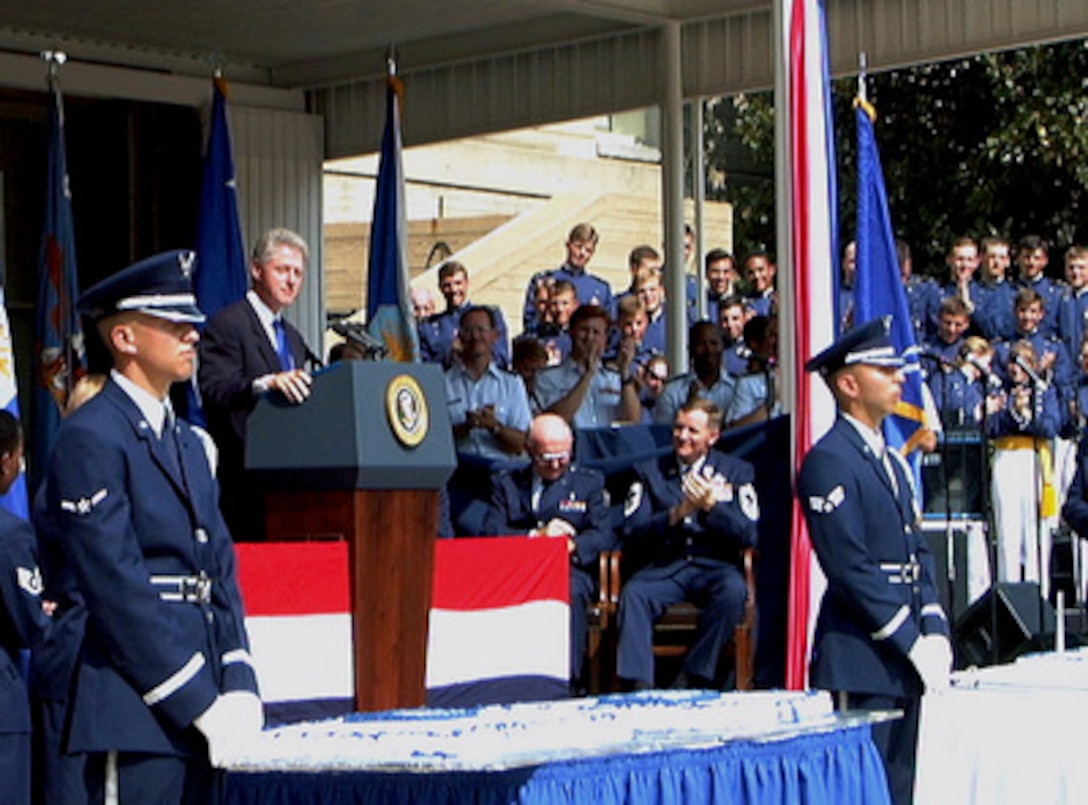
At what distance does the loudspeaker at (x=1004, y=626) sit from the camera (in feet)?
29.4

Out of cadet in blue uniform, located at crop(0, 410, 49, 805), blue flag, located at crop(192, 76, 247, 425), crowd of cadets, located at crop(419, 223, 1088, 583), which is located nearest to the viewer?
cadet in blue uniform, located at crop(0, 410, 49, 805)

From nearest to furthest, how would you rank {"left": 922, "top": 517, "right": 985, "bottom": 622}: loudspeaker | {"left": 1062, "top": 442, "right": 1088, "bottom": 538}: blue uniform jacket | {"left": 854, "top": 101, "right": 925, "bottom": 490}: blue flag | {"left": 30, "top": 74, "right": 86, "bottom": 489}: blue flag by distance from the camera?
{"left": 854, "top": 101, "right": 925, "bottom": 490}: blue flag → {"left": 1062, "top": 442, "right": 1088, "bottom": 538}: blue uniform jacket → {"left": 922, "top": 517, "right": 985, "bottom": 622}: loudspeaker → {"left": 30, "top": 74, "right": 86, "bottom": 489}: blue flag

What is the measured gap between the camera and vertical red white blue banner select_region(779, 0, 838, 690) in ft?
25.1

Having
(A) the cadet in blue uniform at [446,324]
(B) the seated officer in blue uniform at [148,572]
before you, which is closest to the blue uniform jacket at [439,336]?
(A) the cadet in blue uniform at [446,324]

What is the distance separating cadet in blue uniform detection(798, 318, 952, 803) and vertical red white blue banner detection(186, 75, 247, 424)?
6.00 meters

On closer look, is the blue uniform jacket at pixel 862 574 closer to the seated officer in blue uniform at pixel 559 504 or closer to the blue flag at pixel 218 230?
the seated officer in blue uniform at pixel 559 504

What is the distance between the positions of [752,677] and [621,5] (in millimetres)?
4981

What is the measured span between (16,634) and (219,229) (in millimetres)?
6565

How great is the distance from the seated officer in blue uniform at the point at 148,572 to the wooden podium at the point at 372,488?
6.74 ft

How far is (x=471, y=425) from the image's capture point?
10289 mm

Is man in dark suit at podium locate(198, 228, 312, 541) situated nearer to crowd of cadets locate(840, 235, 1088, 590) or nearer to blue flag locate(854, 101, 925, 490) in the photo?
blue flag locate(854, 101, 925, 490)

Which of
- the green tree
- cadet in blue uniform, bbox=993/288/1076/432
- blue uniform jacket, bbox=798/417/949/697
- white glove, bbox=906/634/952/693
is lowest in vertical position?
white glove, bbox=906/634/952/693

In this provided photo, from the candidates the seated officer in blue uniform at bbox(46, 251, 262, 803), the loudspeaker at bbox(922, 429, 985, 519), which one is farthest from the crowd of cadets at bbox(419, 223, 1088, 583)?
the seated officer in blue uniform at bbox(46, 251, 262, 803)


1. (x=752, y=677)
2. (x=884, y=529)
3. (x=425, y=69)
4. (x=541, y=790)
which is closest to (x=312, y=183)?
(x=425, y=69)
